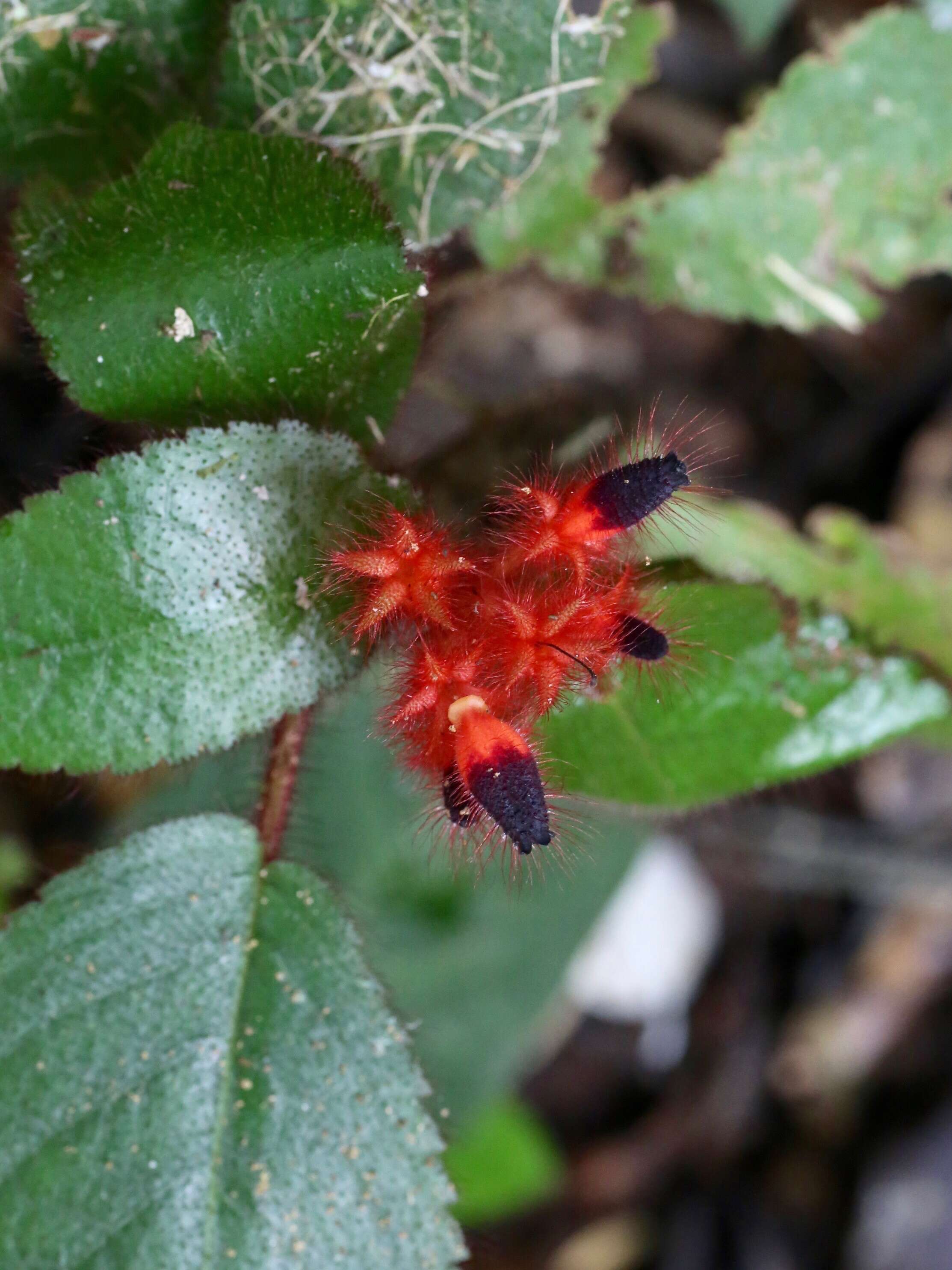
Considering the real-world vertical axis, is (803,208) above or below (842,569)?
above

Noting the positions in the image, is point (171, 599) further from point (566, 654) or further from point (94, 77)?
point (94, 77)

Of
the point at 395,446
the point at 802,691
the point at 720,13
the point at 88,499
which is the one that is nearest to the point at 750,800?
the point at 802,691

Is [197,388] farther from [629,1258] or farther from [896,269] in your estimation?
[629,1258]

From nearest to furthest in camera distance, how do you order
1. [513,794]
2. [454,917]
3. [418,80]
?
[513,794] < [418,80] < [454,917]

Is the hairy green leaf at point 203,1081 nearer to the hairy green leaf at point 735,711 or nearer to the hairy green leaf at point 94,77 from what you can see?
the hairy green leaf at point 735,711

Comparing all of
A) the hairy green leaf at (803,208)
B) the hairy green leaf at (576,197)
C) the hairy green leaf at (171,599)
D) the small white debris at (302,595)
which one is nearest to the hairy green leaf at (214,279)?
the hairy green leaf at (171,599)

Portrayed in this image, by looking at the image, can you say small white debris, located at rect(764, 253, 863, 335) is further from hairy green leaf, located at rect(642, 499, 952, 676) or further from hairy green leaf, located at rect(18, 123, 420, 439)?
hairy green leaf, located at rect(18, 123, 420, 439)

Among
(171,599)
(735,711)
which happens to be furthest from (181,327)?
(735,711)

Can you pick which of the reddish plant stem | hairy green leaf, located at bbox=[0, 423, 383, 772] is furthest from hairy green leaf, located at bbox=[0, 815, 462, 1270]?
hairy green leaf, located at bbox=[0, 423, 383, 772]
